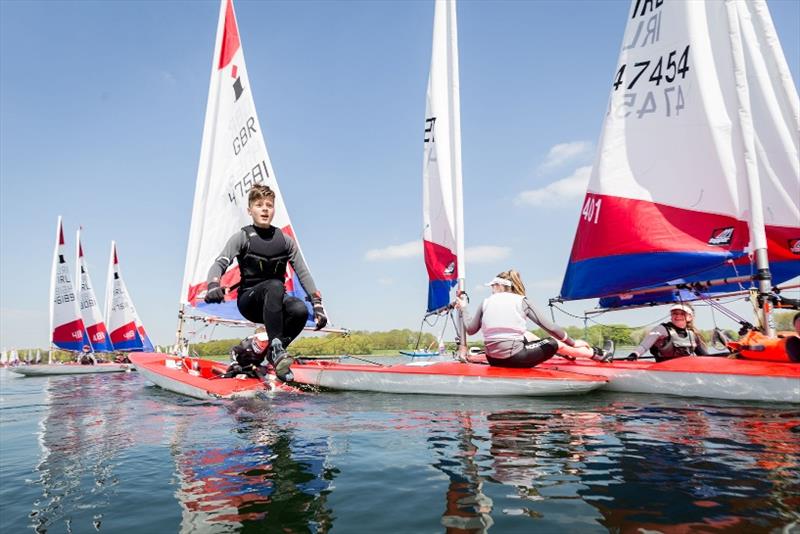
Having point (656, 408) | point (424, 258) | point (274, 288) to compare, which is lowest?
point (656, 408)

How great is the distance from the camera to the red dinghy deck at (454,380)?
7180mm

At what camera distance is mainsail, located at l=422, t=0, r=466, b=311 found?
13.3 meters

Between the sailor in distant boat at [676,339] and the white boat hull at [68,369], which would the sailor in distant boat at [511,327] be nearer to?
the sailor in distant boat at [676,339]

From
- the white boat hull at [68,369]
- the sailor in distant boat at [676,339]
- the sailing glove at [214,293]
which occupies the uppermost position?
the sailing glove at [214,293]

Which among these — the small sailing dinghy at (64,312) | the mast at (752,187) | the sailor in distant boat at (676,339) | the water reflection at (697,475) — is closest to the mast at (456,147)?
the sailor in distant boat at (676,339)

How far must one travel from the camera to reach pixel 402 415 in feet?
18.6

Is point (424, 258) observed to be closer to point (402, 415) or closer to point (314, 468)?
point (402, 415)

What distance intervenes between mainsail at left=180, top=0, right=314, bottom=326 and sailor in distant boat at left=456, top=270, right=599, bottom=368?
6878mm

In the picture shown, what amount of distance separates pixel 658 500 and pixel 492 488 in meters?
0.87

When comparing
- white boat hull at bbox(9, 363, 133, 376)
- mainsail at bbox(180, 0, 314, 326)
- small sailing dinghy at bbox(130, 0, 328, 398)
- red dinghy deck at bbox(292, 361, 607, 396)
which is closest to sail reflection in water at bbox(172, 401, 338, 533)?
red dinghy deck at bbox(292, 361, 607, 396)

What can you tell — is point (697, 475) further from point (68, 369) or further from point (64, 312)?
point (64, 312)

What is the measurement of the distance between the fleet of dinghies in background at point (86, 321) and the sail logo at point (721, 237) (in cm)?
3336

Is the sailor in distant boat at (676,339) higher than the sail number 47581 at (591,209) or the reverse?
the reverse

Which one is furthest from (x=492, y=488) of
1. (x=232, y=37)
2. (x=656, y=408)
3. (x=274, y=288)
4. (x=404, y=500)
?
(x=232, y=37)
